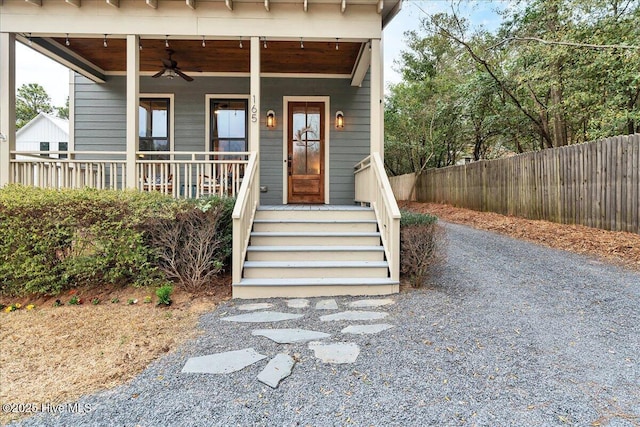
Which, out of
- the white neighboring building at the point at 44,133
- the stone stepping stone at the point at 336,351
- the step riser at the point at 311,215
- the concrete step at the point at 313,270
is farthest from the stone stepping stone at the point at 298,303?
the white neighboring building at the point at 44,133

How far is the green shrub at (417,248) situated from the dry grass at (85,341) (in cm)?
217

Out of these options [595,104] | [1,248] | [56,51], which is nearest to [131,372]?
[1,248]

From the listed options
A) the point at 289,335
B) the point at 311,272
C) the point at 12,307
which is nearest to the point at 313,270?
the point at 311,272

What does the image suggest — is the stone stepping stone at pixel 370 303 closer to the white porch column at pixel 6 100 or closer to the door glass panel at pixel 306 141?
the door glass panel at pixel 306 141

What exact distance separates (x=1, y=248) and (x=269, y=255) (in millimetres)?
2888

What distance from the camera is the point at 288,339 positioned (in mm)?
2670

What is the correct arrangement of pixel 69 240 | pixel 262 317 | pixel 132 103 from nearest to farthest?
pixel 262 317 → pixel 69 240 → pixel 132 103

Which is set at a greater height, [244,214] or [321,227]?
[244,214]

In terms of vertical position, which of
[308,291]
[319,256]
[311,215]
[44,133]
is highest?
[44,133]

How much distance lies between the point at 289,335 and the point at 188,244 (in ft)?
5.95

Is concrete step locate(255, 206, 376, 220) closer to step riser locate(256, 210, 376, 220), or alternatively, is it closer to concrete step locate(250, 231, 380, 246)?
step riser locate(256, 210, 376, 220)

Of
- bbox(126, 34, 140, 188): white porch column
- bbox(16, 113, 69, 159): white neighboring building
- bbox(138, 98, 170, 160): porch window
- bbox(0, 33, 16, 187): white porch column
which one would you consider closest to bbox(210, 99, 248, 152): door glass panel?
bbox(138, 98, 170, 160): porch window

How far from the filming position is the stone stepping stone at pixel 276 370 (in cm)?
208

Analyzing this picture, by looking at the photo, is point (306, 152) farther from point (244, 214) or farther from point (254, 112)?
point (244, 214)
